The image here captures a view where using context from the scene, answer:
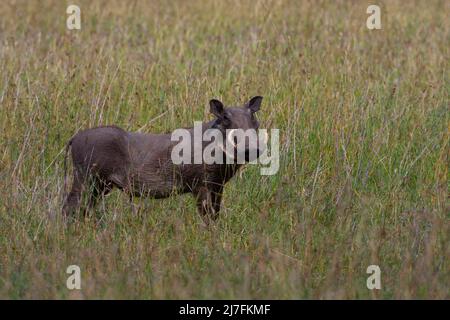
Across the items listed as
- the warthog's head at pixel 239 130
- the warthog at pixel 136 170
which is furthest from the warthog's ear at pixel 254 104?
the warthog at pixel 136 170

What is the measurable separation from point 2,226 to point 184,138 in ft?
4.14

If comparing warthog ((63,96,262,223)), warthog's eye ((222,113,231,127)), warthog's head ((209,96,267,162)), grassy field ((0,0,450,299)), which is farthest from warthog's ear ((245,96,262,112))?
grassy field ((0,0,450,299))

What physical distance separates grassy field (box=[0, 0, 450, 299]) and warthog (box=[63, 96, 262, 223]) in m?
0.11

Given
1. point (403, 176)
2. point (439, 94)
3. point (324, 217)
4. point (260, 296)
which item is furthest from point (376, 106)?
point (260, 296)

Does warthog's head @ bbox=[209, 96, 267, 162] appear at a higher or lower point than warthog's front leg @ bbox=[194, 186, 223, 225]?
higher

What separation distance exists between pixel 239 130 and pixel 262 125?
63.1 inches

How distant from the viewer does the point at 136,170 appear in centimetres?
611

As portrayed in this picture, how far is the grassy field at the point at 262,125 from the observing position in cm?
492

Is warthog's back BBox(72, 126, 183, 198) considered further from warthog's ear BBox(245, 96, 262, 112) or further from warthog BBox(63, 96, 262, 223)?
warthog's ear BBox(245, 96, 262, 112)

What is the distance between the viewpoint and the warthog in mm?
5984

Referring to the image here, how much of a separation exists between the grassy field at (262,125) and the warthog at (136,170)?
0.38 ft

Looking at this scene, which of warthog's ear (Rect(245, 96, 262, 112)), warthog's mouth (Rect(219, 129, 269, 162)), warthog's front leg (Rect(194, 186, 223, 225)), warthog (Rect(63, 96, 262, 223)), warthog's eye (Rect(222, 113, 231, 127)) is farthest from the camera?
warthog (Rect(63, 96, 262, 223))

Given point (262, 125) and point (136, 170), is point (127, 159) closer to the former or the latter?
point (136, 170)

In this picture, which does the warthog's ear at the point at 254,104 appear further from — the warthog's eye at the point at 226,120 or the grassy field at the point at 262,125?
the grassy field at the point at 262,125
